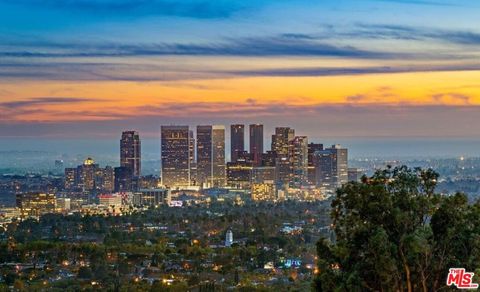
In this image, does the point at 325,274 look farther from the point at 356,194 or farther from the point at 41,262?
the point at 41,262

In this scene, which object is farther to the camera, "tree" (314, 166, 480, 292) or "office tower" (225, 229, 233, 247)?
"office tower" (225, 229, 233, 247)

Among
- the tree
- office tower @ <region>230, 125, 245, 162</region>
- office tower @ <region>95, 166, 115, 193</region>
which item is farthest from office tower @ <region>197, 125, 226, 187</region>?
the tree

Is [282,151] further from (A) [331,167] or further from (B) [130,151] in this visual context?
(B) [130,151]

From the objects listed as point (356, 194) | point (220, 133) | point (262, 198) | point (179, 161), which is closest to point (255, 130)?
point (220, 133)

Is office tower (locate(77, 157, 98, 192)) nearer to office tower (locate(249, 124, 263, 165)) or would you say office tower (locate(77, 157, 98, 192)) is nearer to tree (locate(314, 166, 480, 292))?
office tower (locate(249, 124, 263, 165))

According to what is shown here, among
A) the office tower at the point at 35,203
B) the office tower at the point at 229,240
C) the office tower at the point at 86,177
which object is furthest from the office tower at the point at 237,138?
the office tower at the point at 229,240
